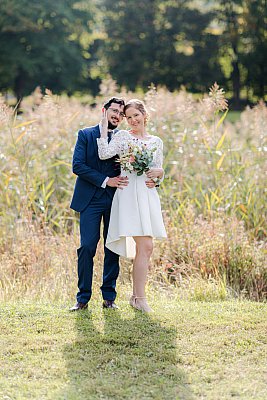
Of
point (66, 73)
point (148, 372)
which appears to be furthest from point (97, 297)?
point (66, 73)

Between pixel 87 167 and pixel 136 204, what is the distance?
0.45 meters

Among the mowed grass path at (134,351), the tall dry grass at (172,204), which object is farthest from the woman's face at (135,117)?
the tall dry grass at (172,204)

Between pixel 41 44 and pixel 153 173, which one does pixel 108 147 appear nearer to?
pixel 153 173

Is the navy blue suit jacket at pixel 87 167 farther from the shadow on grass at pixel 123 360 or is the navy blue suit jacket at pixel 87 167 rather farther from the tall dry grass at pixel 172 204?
the tall dry grass at pixel 172 204

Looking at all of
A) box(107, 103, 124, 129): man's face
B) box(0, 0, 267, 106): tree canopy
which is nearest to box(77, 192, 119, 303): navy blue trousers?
box(107, 103, 124, 129): man's face

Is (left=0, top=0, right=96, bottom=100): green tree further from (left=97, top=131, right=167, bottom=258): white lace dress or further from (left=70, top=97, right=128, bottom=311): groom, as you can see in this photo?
(left=97, top=131, right=167, bottom=258): white lace dress

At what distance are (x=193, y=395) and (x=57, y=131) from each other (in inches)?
192

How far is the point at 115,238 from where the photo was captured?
4.96 meters

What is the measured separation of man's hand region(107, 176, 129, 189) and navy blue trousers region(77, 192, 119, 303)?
14 cm

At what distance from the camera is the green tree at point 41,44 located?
29594mm

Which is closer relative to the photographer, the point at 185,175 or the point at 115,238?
the point at 115,238

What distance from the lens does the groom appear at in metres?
4.95

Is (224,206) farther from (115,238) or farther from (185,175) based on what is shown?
(115,238)

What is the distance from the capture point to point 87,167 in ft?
16.2
